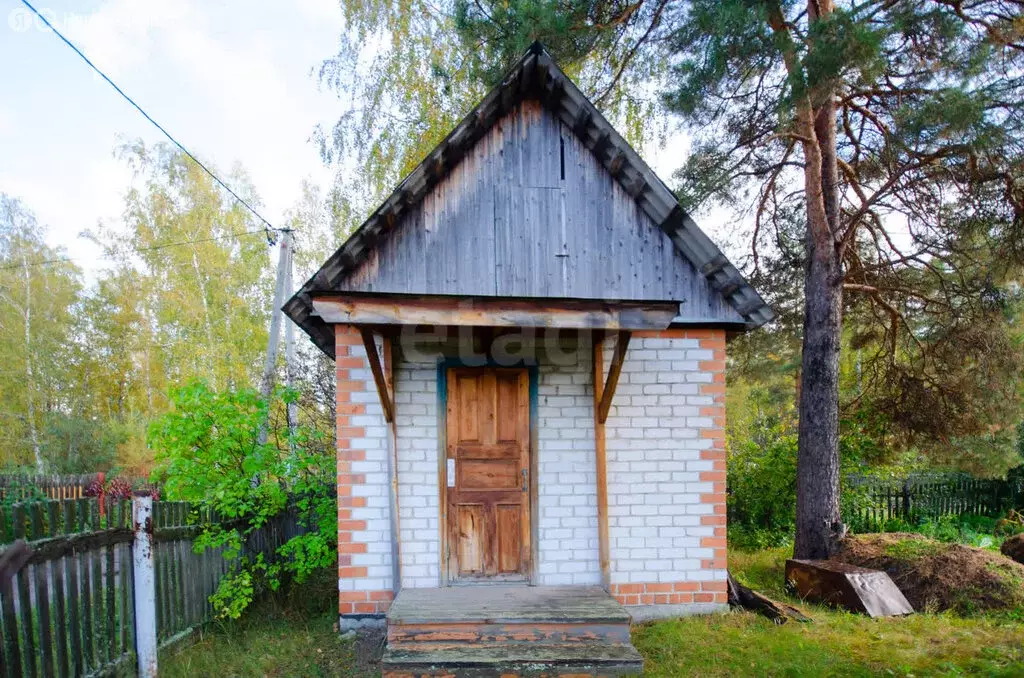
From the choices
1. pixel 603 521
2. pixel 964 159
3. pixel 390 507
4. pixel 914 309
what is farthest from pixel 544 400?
pixel 914 309

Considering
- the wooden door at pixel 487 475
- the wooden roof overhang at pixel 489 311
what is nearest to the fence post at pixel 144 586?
the wooden roof overhang at pixel 489 311

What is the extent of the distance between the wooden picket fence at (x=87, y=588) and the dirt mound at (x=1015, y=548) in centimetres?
982

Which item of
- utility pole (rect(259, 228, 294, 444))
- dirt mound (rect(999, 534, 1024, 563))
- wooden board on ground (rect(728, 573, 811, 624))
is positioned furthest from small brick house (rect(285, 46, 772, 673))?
utility pole (rect(259, 228, 294, 444))

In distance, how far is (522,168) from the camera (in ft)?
18.5

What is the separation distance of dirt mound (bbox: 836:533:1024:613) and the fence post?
7.15 meters

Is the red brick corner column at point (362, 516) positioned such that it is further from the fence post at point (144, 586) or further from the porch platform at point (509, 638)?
the fence post at point (144, 586)

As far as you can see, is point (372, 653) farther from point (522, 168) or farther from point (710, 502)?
point (522, 168)

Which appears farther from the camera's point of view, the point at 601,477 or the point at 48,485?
the point at 48,485

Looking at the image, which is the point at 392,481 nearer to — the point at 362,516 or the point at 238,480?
the point at 362,516

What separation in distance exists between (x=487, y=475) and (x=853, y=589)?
386 centimetres

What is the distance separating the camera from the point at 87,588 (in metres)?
3.85

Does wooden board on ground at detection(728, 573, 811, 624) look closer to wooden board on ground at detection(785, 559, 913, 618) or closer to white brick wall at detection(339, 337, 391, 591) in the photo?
wooden board on ground at detection(785, 559, 913, 618)

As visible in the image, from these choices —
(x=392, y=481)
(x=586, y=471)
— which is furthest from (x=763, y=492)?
(x=392, y=481)

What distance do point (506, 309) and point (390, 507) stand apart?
84.2 inches
